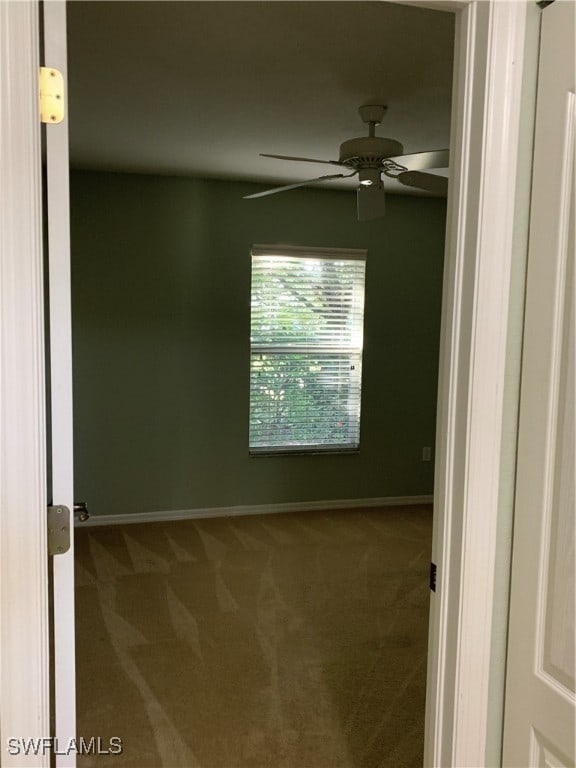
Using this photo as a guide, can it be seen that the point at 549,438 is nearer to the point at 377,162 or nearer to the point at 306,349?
the point at 377,162

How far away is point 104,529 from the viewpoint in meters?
4.45

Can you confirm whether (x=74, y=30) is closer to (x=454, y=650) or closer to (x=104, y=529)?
(x=454, y=650)

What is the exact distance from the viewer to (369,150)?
9.14ft

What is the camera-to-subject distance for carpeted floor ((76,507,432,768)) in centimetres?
221

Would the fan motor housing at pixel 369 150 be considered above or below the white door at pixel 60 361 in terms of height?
above

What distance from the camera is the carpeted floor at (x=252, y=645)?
2211 millimetres

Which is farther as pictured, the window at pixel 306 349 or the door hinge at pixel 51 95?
the window at pixel 306 349

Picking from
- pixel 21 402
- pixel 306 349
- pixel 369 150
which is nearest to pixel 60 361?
pixel 21 402

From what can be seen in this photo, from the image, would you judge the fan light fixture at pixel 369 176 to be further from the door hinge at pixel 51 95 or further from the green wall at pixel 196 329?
the door hinge at pixel 51 95

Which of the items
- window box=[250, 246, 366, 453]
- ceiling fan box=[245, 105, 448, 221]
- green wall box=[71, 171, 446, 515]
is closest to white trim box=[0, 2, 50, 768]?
ceiling fan box=[245, 105, 448, 221]

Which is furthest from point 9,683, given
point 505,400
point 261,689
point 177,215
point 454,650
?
point 177,215

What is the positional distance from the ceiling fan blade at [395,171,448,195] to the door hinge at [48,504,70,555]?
242cm

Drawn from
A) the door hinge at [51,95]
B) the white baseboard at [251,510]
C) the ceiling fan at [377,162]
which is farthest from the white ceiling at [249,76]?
the white baseboard at [251,510]

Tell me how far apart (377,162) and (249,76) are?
2.28 ft
